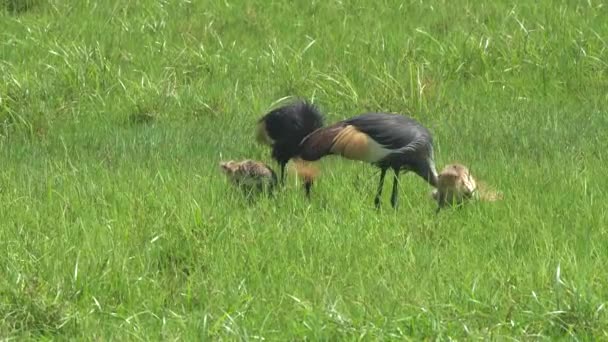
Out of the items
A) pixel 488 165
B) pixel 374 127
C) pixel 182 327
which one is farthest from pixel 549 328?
pixel 488 165

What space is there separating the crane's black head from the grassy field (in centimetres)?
22

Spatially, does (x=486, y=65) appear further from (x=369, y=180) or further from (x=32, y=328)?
(x=32, y=328)

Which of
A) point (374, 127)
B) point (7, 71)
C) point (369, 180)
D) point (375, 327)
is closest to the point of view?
point (375, 327)

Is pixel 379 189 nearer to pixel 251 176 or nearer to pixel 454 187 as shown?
pixel 454 187

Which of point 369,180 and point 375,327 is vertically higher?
point 375,327

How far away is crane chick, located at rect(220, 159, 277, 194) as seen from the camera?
7.54 meters

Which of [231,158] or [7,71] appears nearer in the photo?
[231,158]

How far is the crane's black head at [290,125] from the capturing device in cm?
774

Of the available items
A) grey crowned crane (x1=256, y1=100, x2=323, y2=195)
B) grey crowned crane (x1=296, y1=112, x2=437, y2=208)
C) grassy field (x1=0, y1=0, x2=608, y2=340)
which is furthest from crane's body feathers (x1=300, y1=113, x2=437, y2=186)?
grassy field (x1=0, y1=0, x2=608, y2=340)

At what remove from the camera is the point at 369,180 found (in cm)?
799

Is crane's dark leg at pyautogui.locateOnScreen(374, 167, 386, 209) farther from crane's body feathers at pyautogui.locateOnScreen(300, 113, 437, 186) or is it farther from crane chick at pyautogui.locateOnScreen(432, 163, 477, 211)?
crane chick at pyautogui.locateOnScreen(432, 163, 477, 211)

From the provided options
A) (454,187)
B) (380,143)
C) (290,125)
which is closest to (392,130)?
(380,143)

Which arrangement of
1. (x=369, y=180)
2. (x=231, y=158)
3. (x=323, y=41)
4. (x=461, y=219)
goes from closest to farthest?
(x=461, y=219)
(x=369, y=180)
(x=231, y=158)
(x=323, y=41)

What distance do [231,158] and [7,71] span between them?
2496 millimetres
